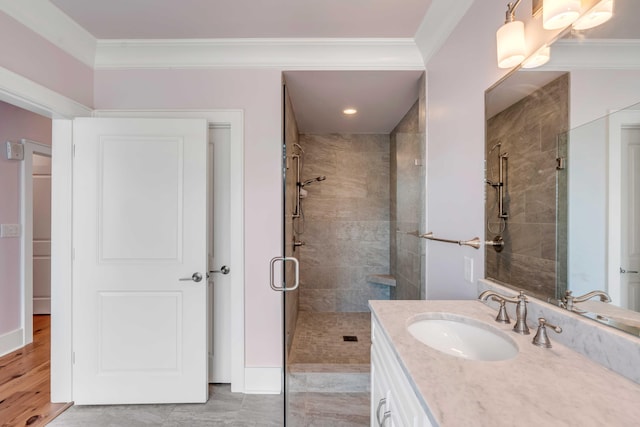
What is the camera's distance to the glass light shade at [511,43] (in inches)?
41.5

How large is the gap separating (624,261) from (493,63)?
3.18 feet

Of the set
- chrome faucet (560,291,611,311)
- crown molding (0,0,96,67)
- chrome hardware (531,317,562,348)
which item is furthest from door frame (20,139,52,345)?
chrome faucet (560,291,611,311)

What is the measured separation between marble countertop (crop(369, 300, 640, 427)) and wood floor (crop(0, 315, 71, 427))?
2415 mm

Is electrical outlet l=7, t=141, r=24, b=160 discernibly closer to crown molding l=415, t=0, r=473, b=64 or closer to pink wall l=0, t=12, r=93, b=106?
pink wall l=0, t=12, r=93, b=106

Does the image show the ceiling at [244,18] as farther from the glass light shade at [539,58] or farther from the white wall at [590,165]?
the white wall at [590,165]

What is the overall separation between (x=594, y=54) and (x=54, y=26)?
272 cm

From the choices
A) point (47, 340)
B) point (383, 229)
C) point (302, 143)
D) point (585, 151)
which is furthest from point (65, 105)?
point (383, 229)

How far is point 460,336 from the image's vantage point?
3.58ft

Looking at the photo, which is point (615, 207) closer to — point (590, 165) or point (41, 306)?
point (590, 165)

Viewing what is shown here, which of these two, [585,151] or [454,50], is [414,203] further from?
[585,151]

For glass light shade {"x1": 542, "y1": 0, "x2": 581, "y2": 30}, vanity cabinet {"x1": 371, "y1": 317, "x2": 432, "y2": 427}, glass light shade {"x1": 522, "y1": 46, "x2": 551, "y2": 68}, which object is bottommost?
vanity cabinet {"x1": 371, "y1": 317, "x2": 432, "y2": 427}

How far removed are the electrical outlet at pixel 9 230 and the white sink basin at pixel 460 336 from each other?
12.1 feet

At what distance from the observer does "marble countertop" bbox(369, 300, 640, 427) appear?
55cm

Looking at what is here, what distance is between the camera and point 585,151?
0.84 meters
